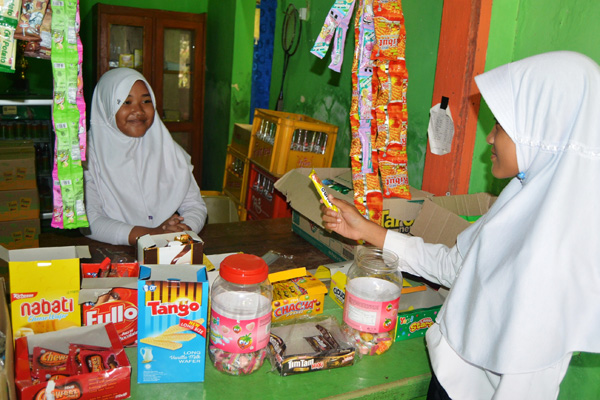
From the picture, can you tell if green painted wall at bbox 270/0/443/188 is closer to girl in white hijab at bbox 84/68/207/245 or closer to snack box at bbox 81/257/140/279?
girl in white hijab at bbox 84/68/207/245

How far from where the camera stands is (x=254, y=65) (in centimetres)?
510

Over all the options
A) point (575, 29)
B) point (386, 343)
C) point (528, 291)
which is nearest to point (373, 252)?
point (386, 343)

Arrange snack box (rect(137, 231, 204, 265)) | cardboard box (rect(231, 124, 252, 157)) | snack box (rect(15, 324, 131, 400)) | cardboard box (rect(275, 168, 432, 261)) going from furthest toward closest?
cardboard box (rect(231, 124, 252, 157))
cardboard box (rect(275, 168, 432, 261))
snack box (rect(137, 231, 204, 265))
snack box (rect(15, 324, 131, 400))

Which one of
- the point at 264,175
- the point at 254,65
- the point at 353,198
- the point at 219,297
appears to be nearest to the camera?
the point at 219,297

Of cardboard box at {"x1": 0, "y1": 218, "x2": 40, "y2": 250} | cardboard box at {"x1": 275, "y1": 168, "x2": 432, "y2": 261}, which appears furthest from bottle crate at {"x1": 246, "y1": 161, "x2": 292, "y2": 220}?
cardboard box at {"x1": 0, "y1": 218, "x2": 40, "y2": 250}

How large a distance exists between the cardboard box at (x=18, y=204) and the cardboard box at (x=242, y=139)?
4.92 feet

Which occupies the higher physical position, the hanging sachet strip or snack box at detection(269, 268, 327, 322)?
the hanging sachet strip

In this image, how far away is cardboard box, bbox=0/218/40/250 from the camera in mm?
3473

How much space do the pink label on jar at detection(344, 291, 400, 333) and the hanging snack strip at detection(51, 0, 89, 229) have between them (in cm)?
70

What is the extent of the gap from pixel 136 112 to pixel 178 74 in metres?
3.02

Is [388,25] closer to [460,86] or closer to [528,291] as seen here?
[460,86]

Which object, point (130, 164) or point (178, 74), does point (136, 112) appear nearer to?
point (130, 164)

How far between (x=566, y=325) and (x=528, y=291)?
0.11 metres

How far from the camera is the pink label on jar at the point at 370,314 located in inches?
46.1
